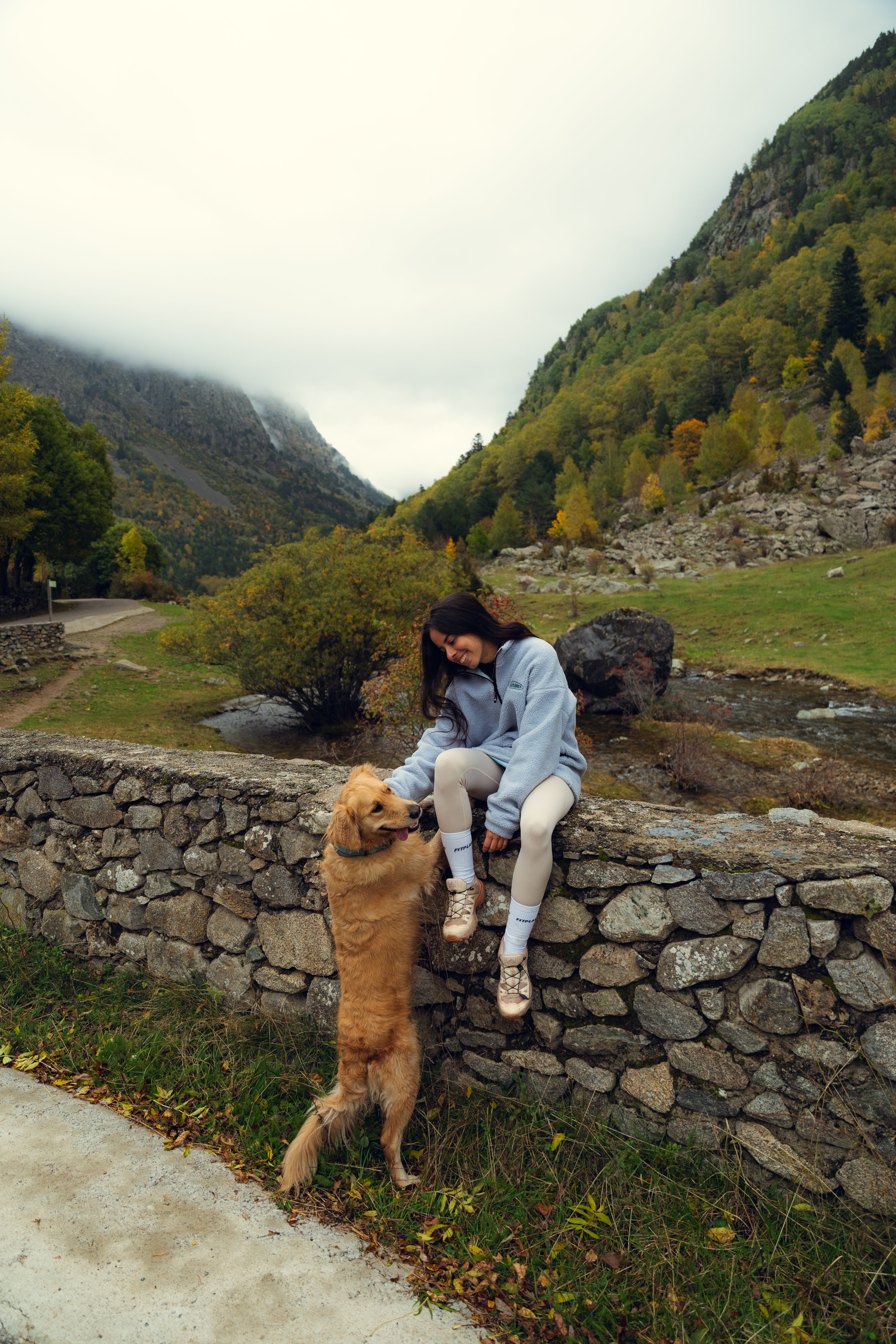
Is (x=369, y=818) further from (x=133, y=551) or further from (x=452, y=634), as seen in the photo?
(x=133, y=551)

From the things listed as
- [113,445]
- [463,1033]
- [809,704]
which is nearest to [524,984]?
[463,1033]

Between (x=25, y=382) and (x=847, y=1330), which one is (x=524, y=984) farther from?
(x=25, y=382)

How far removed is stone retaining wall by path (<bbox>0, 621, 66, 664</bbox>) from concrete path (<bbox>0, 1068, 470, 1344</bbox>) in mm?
20499

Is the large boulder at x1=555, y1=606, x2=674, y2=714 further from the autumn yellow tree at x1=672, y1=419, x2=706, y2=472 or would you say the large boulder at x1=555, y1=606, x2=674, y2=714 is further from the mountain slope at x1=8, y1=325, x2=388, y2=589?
the autumn yellow tree at x1=672, y1=419, x2=706, y2=472

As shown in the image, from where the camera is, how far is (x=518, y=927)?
107 inches

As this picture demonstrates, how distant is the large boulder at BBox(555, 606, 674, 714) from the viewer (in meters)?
14.5

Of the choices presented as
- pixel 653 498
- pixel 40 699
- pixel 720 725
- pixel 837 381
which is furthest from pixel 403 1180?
pixel 837 381

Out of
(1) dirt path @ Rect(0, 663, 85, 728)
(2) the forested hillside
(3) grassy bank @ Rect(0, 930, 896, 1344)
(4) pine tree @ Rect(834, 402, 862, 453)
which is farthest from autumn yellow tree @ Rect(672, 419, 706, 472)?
(3) grassy bank @ Rect(0, 930, 896, 1344)

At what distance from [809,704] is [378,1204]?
14218mm

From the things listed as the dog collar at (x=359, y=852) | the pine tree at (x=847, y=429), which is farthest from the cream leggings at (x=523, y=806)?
the pine tree at (x=847, y=429)

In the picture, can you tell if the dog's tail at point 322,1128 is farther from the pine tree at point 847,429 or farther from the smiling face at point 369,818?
the pine tree at point 847,429

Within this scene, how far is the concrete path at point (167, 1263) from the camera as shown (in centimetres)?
207

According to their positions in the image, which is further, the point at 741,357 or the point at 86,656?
the point at 741,357

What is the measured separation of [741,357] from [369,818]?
294 ft
